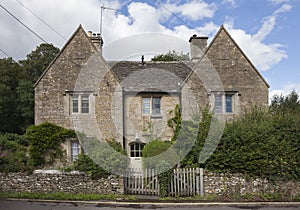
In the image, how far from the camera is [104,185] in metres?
13.4

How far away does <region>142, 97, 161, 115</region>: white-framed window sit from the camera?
20531 mm

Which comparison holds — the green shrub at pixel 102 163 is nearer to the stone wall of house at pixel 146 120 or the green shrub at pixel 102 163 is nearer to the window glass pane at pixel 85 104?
the stone wall of house at pixel 146 120

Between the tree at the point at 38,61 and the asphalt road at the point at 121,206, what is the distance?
31873 mm

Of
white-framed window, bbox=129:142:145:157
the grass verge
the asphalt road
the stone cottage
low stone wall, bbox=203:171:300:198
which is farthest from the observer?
white-framed window, bbox=129:142:145:157

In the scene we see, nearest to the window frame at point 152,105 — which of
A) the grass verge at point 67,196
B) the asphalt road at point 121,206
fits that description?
the grass verge at point 67,196

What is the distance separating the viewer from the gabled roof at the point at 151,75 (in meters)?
20.6

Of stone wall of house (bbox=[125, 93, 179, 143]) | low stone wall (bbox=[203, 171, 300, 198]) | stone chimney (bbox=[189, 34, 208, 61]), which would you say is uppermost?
stone chimney (bbox=[189, 34, 208, 61])

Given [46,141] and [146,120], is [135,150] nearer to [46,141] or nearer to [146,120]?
[146,120]

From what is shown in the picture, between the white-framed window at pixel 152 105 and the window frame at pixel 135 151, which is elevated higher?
the white-framed window at pixel 152 105

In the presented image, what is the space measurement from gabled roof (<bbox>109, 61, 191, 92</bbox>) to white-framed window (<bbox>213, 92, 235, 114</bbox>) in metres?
2.74

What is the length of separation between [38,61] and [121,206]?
3500 centimetres

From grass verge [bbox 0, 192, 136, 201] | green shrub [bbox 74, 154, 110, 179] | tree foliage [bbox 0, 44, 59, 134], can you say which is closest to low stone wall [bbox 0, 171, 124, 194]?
green shrub [bbox 74, 154, 110, 179]

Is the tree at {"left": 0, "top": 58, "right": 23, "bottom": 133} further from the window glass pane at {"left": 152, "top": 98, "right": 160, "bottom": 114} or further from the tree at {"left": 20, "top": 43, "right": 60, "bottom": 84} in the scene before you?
the window glass pane at {"left": 152, "top": 98, "right": 160, "bottom": 114}

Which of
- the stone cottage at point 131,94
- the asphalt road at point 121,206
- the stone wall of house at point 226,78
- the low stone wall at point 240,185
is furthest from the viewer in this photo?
the stone wall of house at point 226,78
